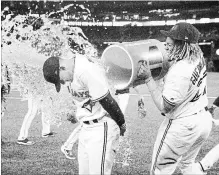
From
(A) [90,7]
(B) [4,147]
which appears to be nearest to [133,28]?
(A) [90,7]

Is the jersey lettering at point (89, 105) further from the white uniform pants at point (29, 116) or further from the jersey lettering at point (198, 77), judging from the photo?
the white uniform pants at point (29, 116)

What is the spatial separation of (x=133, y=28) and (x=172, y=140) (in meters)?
30.2

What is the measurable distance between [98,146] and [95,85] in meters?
0.42

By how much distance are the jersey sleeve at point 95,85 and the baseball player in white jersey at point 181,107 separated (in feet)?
1.07

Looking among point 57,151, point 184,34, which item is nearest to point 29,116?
point 57,151

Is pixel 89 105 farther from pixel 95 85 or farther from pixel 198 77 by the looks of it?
pixel 198 77

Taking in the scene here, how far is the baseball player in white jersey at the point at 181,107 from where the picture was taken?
8.66 feet

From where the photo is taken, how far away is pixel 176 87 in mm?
2537

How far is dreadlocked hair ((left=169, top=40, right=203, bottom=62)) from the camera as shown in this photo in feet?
8.78

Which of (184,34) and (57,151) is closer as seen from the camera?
(184,34)

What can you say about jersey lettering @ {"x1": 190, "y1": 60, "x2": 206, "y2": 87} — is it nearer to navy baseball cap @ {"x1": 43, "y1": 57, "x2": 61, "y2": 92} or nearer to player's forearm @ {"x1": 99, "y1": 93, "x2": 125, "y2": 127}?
player's forearm @ {"x1": 99, "y1": 93, "x2": 125, "y2": 127}

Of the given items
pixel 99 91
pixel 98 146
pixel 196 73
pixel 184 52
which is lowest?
pixel 98 146

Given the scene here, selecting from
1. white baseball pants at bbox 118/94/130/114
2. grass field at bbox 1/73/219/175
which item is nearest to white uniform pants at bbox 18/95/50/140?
grass field at bbox 1/73/219/175

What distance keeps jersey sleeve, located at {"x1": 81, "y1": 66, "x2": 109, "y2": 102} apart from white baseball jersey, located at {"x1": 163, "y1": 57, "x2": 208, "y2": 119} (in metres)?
0.43
